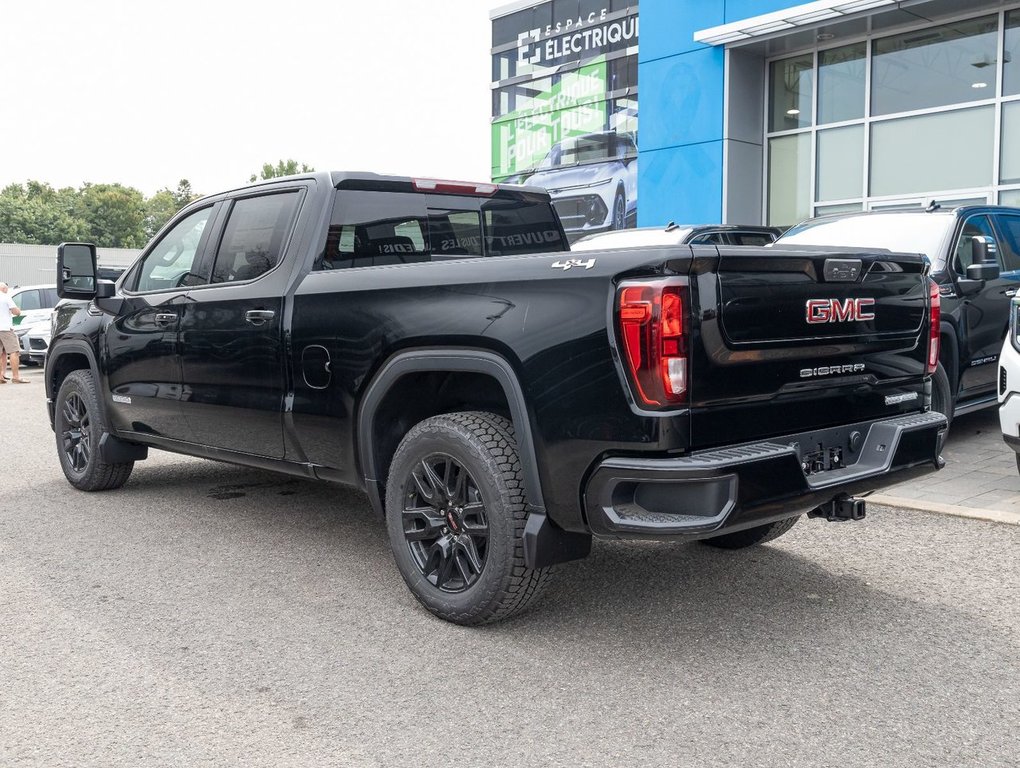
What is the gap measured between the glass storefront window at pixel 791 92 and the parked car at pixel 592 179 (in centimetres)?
681

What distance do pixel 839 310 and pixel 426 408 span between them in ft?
5.58

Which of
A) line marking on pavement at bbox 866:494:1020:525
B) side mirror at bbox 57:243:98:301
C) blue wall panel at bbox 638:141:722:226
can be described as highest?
blue wall panel at bbox 638:141:722:226

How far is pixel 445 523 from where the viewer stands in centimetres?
382

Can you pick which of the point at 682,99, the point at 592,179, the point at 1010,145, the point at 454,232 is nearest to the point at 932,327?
the point at 454,232

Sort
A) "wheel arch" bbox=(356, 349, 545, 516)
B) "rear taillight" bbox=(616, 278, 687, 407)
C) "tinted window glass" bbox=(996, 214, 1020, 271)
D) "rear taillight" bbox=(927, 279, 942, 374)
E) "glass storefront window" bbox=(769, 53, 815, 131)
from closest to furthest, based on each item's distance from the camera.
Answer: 1. "rear taillight" bbox=(616, 278, 687, 407)
2. "wheel arch" bbox=(356, 349, 545, 516)
3. "rear taillight" bbox=(927, 279, 942, 374)
4. "tinted window glass" bbox=(996, 214, 1020, 271)
5. "glass storefront window" bbox=(769, 53, 815, 131)

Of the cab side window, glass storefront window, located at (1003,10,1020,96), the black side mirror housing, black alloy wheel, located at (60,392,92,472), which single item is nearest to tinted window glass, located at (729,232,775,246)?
the cab side window

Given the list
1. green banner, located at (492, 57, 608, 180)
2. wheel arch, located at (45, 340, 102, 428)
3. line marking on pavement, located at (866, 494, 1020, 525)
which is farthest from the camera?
green banner, located at (492, 57, 608, 180)

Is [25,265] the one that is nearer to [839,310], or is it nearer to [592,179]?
[592,179]

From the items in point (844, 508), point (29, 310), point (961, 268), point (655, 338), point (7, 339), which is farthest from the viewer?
point (29, 310)

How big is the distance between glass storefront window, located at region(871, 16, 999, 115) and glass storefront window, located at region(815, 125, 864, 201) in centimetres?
58

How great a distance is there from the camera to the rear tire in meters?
4.67

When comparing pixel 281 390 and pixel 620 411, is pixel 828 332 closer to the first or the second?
pixel 620 411

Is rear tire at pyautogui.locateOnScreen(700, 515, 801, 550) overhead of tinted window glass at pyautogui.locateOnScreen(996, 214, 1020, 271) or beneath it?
beneath

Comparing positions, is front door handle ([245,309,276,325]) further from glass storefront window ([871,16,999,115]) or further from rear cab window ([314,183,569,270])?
glass storefront window ([871,16,999,115])
